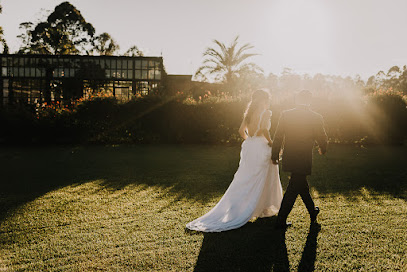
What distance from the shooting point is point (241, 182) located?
5.04 meters

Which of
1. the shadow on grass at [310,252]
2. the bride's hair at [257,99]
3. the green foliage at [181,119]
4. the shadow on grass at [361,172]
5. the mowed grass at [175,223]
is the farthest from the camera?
the green foliage at [181,119]

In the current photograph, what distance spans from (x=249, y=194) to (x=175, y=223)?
127 centimetres

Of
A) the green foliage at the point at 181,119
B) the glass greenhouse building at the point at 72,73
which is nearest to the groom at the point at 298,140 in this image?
the green foliage at the point at 181,119

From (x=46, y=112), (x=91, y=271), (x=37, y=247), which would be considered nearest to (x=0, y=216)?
(x=37, y=247)

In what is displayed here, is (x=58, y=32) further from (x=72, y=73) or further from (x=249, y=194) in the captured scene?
(x=249, y=194)

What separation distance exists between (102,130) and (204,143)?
5143mm

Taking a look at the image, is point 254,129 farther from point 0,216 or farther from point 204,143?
point 204,143

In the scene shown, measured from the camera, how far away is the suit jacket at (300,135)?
4594mm

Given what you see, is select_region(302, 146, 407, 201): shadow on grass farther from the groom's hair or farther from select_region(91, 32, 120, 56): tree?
select_region(91, 32, 120, 56): tree

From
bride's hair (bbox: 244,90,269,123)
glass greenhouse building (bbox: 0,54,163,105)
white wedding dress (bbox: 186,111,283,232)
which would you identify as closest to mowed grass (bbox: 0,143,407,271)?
white wedding dress (bbox: 186,111,283,232)

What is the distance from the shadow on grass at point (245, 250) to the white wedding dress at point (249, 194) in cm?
20

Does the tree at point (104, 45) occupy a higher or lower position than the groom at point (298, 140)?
higher

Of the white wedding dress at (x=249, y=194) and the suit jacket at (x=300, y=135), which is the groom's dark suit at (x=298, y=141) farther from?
the white wedding dress at (x=249, y=194)

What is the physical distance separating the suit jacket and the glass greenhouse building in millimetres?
32318
